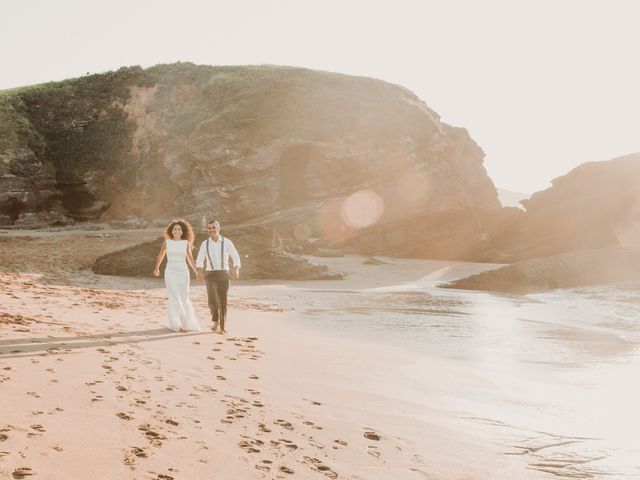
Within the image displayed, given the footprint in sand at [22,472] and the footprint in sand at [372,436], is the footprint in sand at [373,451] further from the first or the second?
the footprint in sand at [22,472]

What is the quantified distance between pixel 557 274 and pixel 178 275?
577 inches

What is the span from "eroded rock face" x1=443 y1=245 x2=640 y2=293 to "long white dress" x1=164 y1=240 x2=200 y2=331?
12.2m

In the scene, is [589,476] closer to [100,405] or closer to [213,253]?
[100,405]

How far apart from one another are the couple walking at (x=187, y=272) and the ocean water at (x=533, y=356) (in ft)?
6.59

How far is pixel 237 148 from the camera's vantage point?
41969 millimetres

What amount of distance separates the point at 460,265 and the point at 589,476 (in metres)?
22.8

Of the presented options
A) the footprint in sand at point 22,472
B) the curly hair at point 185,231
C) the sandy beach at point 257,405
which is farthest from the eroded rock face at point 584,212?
the footprint in sand at point 22,472

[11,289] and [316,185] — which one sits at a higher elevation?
[316,185]

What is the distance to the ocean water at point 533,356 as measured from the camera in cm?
445

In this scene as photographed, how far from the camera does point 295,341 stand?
8641 mm

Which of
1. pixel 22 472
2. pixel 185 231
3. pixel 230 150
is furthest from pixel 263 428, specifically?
pixel 230 150

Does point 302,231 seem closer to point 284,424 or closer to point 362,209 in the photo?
point 362,209

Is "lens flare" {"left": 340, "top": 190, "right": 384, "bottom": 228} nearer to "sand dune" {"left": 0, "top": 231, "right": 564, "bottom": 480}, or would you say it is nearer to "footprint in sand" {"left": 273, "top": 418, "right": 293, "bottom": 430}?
"sand dune" {"left": 0, "top": 231, "right": 564, "bottom": 480}

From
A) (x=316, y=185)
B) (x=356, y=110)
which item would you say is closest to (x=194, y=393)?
(x=316, y=185)
